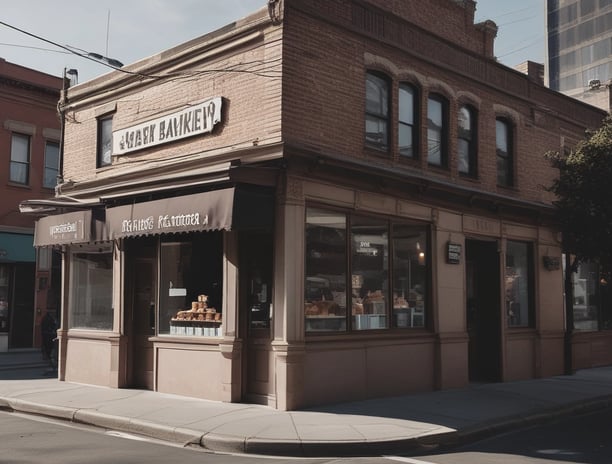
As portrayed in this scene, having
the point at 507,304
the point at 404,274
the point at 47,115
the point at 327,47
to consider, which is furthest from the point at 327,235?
the point at 47,115

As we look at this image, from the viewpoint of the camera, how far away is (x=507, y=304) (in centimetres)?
1634

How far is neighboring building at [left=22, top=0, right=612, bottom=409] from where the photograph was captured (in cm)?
1161

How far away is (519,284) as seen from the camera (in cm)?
1692

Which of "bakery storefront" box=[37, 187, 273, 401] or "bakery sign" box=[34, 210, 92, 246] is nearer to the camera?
"bakery storefront" box=[37, 187, 273, 401]

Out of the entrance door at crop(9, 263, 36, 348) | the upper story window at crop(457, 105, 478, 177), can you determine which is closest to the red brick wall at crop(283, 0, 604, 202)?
the upper story window at crop(457, 105, 478, 177)

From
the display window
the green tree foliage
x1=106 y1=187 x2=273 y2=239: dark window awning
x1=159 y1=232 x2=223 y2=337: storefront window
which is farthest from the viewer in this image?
the green tree foliage

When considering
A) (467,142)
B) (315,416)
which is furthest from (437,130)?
(315,416)

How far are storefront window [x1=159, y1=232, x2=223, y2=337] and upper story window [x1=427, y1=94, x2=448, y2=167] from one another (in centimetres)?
505

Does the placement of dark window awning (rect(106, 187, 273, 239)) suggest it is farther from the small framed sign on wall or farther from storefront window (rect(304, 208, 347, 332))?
the small framed sign on wall

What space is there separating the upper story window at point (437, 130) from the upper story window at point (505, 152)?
212 centimetres

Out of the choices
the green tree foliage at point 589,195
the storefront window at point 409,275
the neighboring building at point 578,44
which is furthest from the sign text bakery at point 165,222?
the neighboring building at point 578,44

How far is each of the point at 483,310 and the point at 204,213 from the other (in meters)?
8.05

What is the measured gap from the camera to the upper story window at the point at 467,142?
1540 centimetres

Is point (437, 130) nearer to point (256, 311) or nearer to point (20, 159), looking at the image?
point (256, 311)
